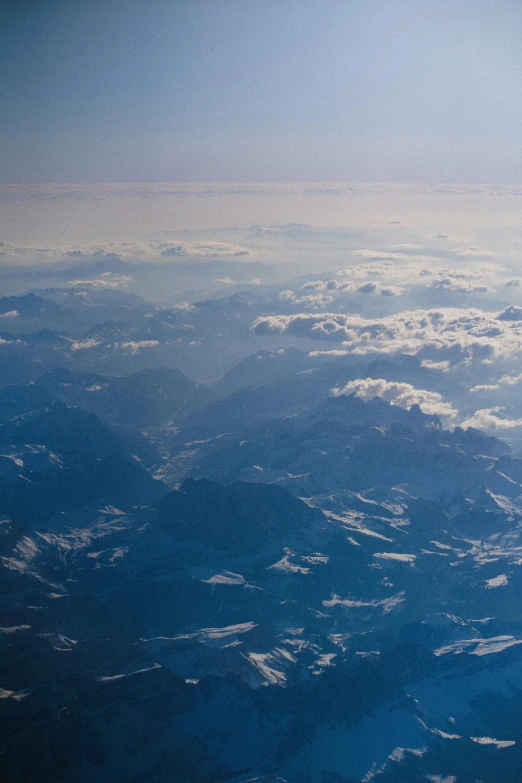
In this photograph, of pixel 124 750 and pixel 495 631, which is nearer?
pixel 124 750

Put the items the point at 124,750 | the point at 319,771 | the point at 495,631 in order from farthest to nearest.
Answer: the point at 495,631
the point at 319,771
the point at 124,750

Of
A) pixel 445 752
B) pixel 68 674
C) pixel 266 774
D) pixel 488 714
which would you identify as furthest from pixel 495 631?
pixel 68 674

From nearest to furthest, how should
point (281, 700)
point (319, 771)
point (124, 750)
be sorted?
1. point (124, 750)
2. point (319, 771)
3. point (281, 700)

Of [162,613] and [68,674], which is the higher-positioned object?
[68,674]

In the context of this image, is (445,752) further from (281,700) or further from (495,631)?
(495,631)

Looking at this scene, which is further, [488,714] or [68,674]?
[488,714]

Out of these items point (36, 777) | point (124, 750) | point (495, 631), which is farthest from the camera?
point (495, 631)

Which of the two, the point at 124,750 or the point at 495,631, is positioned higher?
the point at 124,750

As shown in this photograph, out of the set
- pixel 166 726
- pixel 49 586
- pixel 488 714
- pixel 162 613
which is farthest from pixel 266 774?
pixel 49 586

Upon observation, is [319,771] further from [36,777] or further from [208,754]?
[36,777]
